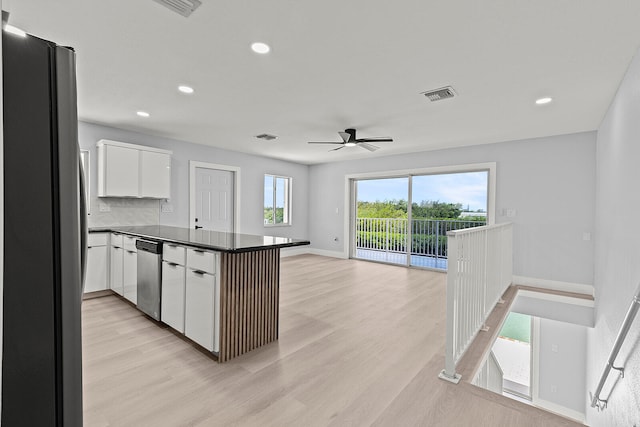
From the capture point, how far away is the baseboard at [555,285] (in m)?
4.47


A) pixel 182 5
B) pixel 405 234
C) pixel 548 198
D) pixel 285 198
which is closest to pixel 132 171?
pixel 182 5

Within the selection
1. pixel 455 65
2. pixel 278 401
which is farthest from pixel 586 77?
pixel 278 401

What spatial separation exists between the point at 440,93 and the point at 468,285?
1.93m

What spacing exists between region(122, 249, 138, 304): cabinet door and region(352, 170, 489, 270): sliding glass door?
479cm

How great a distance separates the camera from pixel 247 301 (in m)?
2.54

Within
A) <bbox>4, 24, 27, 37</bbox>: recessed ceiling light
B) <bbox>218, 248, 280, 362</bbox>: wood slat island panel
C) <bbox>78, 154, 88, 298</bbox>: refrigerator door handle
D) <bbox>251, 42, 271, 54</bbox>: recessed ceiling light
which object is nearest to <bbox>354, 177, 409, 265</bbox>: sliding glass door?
<bbox>218, 248, 280, 362</bbox>: wood slat island panel

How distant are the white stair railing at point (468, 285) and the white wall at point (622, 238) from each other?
3.09 ft

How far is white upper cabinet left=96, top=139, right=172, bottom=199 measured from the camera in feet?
14.2

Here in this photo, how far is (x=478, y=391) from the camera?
6.82 feet

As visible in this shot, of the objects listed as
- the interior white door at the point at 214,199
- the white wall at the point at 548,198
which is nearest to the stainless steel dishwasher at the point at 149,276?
the interior white door at the point at 214,199

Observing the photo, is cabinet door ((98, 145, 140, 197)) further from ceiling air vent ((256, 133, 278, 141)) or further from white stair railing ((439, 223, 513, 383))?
white stair railing ((439, 223, 513, 383))

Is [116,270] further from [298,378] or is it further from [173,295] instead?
[298,378]

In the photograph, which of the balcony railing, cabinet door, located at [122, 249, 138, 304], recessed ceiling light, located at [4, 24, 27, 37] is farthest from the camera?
the balcony railing

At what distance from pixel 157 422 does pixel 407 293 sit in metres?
3.45
